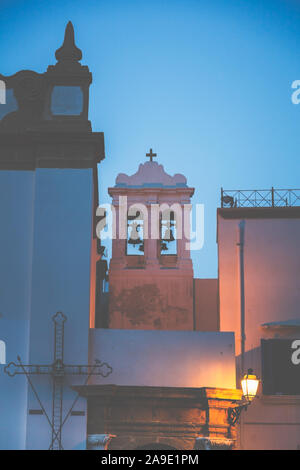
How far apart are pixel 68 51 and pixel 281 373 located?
889 cm

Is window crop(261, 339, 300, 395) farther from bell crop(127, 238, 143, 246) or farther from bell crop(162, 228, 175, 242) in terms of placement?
bell crop(127, 238, 143, 246)

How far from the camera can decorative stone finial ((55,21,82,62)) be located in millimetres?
17812

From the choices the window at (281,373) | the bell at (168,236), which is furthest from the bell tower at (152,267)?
the window at (281,373)

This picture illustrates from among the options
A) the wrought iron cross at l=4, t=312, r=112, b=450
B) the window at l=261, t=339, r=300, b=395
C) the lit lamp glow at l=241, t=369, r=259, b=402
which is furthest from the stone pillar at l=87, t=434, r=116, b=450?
the window at l=261, t=339, r=300, b=395

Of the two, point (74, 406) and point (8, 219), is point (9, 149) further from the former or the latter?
point (74, 406)

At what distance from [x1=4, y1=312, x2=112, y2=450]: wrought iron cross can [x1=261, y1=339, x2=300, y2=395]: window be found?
4.44m

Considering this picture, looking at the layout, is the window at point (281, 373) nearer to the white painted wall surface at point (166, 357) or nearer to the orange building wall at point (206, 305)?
the white painted wall surface at point (166, 357)

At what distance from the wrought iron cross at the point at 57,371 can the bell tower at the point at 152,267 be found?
16.0ft

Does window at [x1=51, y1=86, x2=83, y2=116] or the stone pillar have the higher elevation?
window at [x1=51, y1=86, x2=83, y2=116]

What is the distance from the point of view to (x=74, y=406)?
15.6m

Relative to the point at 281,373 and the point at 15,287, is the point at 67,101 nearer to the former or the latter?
the point at 15,287
